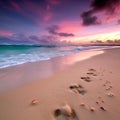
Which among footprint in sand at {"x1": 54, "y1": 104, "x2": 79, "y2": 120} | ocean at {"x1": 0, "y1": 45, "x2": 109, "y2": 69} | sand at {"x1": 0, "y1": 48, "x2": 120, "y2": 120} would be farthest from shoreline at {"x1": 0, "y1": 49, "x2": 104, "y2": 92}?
footprint in sand at {"x1": 54, "y1": 104, "x2": 79, "y2": 120}

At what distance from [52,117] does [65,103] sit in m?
0.36

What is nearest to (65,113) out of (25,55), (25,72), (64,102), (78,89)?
(64,102)

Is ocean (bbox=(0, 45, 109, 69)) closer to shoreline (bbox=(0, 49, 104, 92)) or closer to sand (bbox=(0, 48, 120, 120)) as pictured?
shoreline (bbox=(0, 49, 104, 92))

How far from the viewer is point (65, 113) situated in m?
1.50

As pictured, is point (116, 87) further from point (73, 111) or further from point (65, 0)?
point (65, 0)

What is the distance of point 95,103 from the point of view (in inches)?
67.6

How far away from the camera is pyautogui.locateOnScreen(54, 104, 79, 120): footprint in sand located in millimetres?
1441

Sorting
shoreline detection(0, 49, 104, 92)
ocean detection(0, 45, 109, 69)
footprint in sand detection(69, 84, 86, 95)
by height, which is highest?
footprint in sand detection(69, 84, 86, 95)

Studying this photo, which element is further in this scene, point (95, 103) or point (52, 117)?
point (95, 103)

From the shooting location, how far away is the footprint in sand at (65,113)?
4.73 feet

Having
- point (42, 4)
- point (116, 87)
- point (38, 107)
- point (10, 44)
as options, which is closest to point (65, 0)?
point (42, 4)

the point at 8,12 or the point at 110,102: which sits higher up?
the point at 8,12

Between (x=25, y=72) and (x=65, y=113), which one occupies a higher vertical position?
(x=65, y=113)

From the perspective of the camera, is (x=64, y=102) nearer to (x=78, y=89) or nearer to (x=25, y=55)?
(x=78, y=89)
